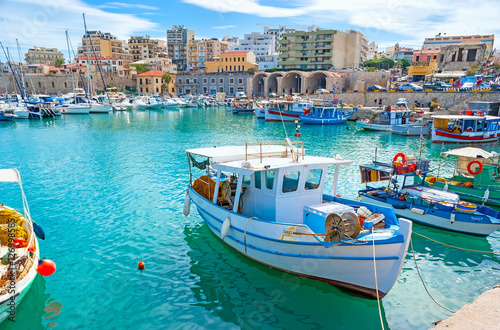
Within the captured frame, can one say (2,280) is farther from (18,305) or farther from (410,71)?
(410,71)

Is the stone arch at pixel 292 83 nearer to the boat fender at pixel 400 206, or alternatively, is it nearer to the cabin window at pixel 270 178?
the boat fender at pixel 400 206

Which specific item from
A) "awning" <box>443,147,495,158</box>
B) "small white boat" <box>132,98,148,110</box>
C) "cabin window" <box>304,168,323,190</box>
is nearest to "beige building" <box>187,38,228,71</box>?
"small white boat" <box>132,98,148,110</box>

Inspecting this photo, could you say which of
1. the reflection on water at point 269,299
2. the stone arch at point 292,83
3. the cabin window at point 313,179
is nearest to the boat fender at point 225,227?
the reflection on water at point 269,299

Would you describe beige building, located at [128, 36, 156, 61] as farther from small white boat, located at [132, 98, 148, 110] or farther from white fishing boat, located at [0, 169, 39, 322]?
white fishing boat, located at [0, 169, 39, 322]

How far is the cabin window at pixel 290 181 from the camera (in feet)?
31.3

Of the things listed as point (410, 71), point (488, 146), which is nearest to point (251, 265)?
point (488, 146)

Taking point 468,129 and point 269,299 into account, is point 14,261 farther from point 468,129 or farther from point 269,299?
point 468,129

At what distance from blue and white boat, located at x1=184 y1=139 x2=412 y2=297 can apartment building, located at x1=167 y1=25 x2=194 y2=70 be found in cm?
12037

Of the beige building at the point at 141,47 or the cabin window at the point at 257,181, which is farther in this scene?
the beige building at the point at 141,47

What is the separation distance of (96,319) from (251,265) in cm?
444

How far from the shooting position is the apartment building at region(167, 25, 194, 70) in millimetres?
123312

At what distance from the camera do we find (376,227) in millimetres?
8891

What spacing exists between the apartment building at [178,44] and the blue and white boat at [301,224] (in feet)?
395

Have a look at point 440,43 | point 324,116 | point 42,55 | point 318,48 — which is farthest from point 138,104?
point 440,43
